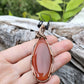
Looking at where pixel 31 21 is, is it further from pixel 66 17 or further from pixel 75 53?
pixel 75 53

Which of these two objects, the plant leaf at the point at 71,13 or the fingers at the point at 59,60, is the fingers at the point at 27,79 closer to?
the fingers at the point at 59,60

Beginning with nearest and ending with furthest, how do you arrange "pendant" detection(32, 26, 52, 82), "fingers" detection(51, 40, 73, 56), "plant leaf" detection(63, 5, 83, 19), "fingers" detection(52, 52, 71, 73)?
"pendant" detection(32, 26, 52, 82) < "fingers" detection(52, 52, 71, 73) < "fingers" detection(51, 40, 73, 56) < "plant leaf" detection(63, 5, 83, 19)

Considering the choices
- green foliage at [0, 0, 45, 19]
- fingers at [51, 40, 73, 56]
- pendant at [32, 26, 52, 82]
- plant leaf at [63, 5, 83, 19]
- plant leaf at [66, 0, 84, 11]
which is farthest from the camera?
green foliage at [0, 0, 45, 19]

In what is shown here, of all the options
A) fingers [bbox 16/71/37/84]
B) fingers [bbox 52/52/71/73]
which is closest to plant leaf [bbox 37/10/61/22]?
fingers [bbox 52/52/71/73]

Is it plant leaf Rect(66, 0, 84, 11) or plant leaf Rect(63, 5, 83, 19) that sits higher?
plant leaf Rect(66, 0, 84, 11)

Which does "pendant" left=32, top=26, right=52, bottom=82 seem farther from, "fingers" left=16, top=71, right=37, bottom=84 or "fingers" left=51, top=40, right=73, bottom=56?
"fingers" left=51, top=40, right=73, bottom=56

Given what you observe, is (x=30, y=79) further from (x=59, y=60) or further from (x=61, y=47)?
(x=61, y=47)

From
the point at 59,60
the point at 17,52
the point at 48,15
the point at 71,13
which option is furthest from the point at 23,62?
the point at 71,13
